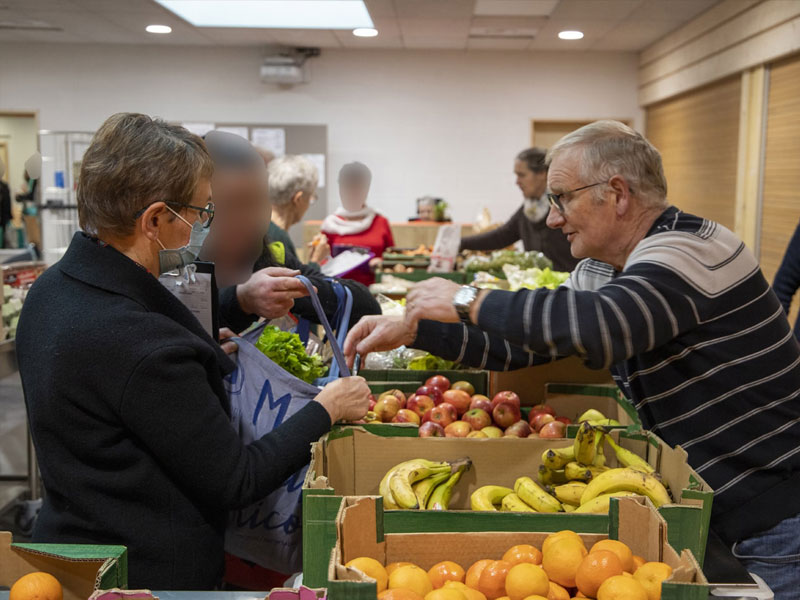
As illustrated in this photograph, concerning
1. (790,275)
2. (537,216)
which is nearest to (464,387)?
(790,275)

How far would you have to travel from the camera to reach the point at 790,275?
10.8 ft

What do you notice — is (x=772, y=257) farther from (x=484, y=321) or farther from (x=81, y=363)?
(x=81, y=363)

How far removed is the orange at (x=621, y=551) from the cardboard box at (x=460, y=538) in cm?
3

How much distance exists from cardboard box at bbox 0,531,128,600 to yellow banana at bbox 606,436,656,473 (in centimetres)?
95

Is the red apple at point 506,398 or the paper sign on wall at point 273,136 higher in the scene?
the paper sign on wall at point 273,136

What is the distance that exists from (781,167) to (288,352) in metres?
4.98

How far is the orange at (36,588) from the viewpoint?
1.11m

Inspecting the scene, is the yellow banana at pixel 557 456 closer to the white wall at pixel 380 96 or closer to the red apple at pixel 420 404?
the red apple at pixel 420 404

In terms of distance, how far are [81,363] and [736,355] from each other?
1.25 meters

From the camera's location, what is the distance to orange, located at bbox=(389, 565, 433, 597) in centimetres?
113

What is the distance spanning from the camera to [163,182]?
1.41m

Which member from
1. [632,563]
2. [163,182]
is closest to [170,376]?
[163,182]

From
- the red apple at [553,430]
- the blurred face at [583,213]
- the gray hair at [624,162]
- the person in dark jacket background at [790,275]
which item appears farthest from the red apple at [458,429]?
the person in dark jacket background at [790,275]

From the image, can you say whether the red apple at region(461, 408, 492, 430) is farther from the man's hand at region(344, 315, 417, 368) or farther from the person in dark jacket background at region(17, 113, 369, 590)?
the person in dark jacket background at region(17, 113, 369, 590)
